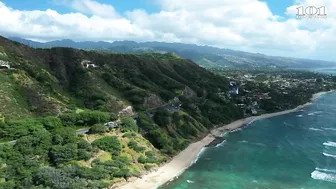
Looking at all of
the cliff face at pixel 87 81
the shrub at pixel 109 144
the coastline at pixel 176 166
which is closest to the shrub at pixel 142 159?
the coastline at pixel 176 166

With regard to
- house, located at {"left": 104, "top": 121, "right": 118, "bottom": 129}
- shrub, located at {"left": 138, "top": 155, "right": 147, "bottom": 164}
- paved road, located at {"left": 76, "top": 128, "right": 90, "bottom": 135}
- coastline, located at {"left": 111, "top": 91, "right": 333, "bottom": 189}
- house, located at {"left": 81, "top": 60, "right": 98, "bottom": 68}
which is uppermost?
house, located at {"left": 81, "top": 60, "right": 98, "bottom": 68}

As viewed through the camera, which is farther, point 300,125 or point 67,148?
point 300,125

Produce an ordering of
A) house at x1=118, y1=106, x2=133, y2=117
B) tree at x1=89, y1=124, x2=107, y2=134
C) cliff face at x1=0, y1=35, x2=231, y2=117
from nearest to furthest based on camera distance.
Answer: tree at x1=89, y1=124, x2=107, y2=134 → cliff face at x1=0, y1=35, x2=231, y2=117 → house at x1=118, y1=106, x2=133, y2=117

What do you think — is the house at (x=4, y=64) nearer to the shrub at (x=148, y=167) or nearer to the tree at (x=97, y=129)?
the tree at (x=97, y=129)

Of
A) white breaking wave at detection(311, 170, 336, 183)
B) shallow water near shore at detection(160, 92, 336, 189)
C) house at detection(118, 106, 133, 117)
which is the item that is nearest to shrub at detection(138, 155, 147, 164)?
shallow water near shore at detection(160, 92, 336, 189)

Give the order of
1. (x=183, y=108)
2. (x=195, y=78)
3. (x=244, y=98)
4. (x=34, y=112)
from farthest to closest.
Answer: (x=195, y=78) → (x=244, y=98) → (x=183, y=108) → (x=34, y=112)

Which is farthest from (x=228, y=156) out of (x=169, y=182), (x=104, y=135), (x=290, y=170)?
(x=104, y=135)

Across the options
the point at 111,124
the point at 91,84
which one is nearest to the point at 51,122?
the point at 111,124

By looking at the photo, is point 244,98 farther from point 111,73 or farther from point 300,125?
point 111,73

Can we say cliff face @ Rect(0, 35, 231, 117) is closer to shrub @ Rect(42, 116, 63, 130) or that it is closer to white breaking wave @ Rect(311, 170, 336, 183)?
shrub @ Rect(42, 116, 63, 130)
